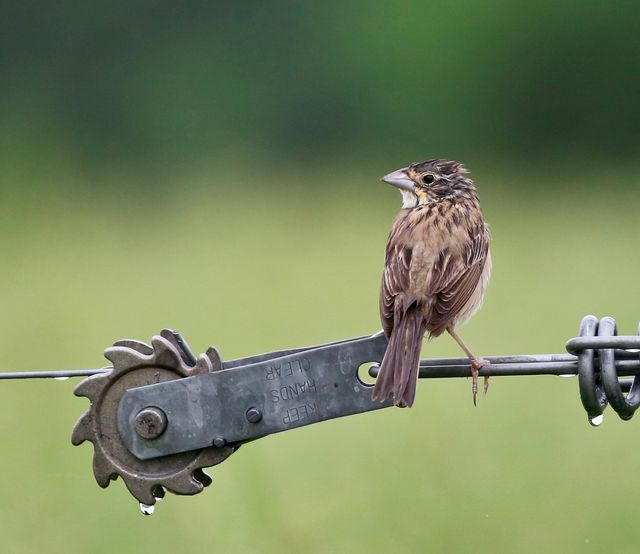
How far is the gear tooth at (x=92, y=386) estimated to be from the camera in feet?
12.7

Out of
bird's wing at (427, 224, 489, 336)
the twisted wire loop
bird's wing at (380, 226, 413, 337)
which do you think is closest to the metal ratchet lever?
the twisted wire loop

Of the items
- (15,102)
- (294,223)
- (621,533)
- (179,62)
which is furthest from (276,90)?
(621,533)

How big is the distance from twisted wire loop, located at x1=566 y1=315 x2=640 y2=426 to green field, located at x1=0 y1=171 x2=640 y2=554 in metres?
3.40

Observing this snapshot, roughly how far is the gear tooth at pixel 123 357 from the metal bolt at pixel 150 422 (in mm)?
126

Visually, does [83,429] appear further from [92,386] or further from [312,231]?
[312,231]

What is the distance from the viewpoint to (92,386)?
3889 millimetres

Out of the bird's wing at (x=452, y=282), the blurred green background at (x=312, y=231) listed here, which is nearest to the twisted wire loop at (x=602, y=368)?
the bird's wing at (x=452, y=282)

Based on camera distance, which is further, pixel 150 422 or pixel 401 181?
pixel 401 181

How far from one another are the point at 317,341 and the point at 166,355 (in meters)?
6.18

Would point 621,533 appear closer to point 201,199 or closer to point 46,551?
point 46,551

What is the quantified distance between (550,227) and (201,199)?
3.26m

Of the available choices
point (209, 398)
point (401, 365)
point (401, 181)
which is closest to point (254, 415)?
point (209, 398)

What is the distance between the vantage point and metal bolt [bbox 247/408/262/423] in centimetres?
377

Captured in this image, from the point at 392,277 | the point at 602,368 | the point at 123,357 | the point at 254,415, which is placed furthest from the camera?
the point at 392,277
